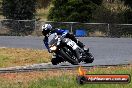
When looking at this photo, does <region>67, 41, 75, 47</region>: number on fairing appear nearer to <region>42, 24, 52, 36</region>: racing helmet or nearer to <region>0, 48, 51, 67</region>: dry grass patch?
<region>42, 24, 52, 36</region>: racing helmet

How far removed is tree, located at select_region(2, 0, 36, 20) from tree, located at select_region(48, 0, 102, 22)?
10.4 ft

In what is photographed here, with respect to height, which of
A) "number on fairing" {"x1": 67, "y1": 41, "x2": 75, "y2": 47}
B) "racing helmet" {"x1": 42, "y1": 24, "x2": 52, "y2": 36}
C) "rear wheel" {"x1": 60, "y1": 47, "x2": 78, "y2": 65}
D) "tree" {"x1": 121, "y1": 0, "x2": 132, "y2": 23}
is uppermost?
"racing helmet" {"x1": 42, "y1": 24, "x2": 52, "y2": 36}

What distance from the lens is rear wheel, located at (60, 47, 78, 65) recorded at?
5.18m

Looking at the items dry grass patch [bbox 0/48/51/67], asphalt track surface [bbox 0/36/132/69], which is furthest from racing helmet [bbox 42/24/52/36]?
dry grass patch [bbox 0/48/51/67]

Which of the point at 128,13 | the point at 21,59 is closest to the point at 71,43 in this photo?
the point at 21,59

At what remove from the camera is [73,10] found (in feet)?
164

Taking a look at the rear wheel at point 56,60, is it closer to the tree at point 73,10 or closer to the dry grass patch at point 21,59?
the dry grass patch at point 21,59

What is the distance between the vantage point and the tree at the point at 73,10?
4962 cm

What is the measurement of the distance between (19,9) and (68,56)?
45758mm

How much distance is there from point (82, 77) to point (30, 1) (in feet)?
159

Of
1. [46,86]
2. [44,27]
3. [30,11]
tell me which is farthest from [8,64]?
[30,11]

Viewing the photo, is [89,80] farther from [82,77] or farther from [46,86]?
[46,86]

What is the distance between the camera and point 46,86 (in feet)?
37.3

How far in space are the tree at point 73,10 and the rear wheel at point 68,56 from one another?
44014 millimetres
